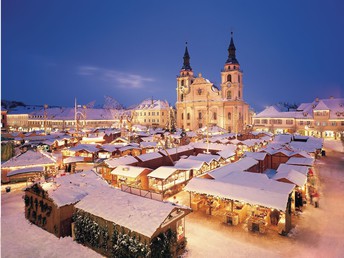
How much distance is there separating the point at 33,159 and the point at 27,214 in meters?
11.7

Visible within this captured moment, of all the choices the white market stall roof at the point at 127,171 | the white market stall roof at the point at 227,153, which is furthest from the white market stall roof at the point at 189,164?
the white market stall roof at the point at 227,153

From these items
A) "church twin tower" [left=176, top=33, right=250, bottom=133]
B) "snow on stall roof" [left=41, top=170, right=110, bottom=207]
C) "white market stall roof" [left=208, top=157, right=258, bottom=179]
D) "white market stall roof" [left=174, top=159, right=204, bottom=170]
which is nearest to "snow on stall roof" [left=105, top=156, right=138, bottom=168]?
"white market stall roof" [left=174, top=159, right=204, bottom=170]

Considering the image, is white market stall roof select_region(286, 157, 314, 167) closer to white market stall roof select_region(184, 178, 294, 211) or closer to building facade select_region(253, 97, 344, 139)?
white market stall roof select_region(184, 178, 294, 211)

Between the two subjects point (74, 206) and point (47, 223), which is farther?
point (47, 223)

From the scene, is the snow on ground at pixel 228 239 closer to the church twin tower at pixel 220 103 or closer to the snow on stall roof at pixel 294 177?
the snow on stall roof at pixel 294 177

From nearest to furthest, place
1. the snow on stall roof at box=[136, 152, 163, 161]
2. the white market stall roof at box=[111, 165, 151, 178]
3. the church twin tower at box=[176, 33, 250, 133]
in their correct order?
the white market stall roof at box=[111, 165, 151, 178] → the snow on stall roof at box=[136, 152, 163, 161] → the church twin tower at box=[176, 33, 250, 133]

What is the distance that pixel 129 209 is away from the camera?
36.2 feet

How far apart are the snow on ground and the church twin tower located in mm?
53829

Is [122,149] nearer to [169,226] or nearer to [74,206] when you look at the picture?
[74,206]

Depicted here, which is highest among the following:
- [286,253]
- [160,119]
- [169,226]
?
[160,119]

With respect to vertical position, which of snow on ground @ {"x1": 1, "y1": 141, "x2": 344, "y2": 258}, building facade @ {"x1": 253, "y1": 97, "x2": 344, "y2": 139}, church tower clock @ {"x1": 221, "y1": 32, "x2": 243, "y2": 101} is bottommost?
snow on ground @ {"x1": 1, "y1": 141, "x2": 344, "y2": 258}

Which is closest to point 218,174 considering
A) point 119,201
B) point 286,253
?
point 286,253

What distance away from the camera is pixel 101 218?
11.4 metres

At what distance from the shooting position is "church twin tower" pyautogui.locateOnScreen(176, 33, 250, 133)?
70.6 meters
